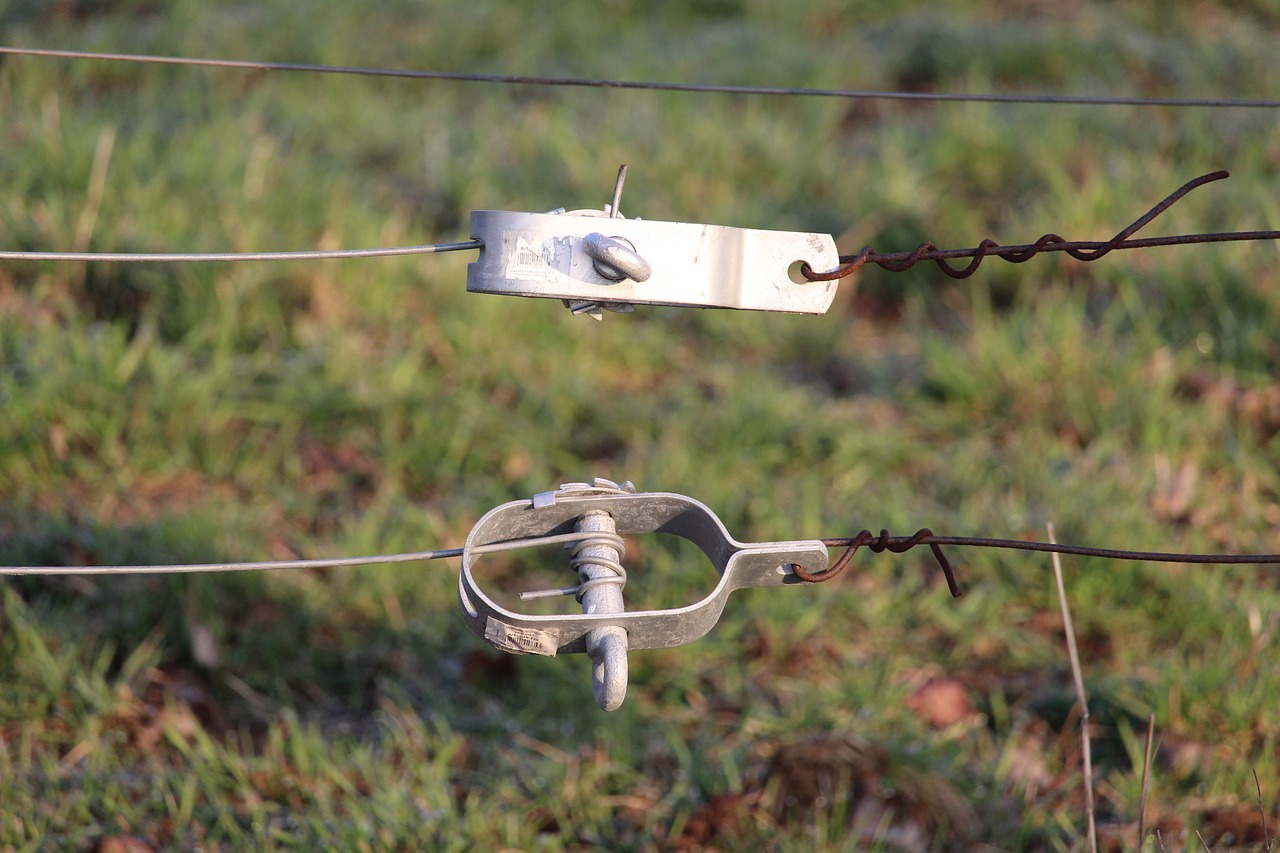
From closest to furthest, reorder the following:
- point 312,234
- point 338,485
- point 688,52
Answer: point 338,485
point 312,234
point 688,52

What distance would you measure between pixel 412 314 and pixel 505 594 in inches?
36.8

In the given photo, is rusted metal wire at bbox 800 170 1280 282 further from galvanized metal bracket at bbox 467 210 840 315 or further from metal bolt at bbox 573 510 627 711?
metal bolt at bbox 573 510 627 711

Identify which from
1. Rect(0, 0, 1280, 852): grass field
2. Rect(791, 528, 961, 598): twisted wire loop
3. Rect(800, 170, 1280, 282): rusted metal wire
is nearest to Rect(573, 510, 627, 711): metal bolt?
Rect(791, 528, 961, 598): twisted wire loop

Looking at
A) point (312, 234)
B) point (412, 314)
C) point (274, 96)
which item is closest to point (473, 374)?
point (412, 314)

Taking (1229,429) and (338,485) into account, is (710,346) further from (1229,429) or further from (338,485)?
(1229,429)

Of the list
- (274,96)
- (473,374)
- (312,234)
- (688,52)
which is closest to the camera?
(473,374)

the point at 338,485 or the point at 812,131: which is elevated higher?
the point at 812,131

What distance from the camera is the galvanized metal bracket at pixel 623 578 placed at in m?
1.18

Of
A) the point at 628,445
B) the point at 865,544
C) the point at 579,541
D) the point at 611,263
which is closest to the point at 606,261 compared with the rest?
the point at 611,263

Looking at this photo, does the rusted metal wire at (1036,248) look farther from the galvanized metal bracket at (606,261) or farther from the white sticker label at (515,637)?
the white sticker label at (515,637)

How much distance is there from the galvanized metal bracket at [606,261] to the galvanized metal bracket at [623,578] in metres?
0.22

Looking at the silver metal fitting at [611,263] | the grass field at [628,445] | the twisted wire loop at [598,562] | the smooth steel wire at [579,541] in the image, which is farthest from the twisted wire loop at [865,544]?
the grass field at [628,445]

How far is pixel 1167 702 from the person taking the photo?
2.12m

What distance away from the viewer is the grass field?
2.03 metres
